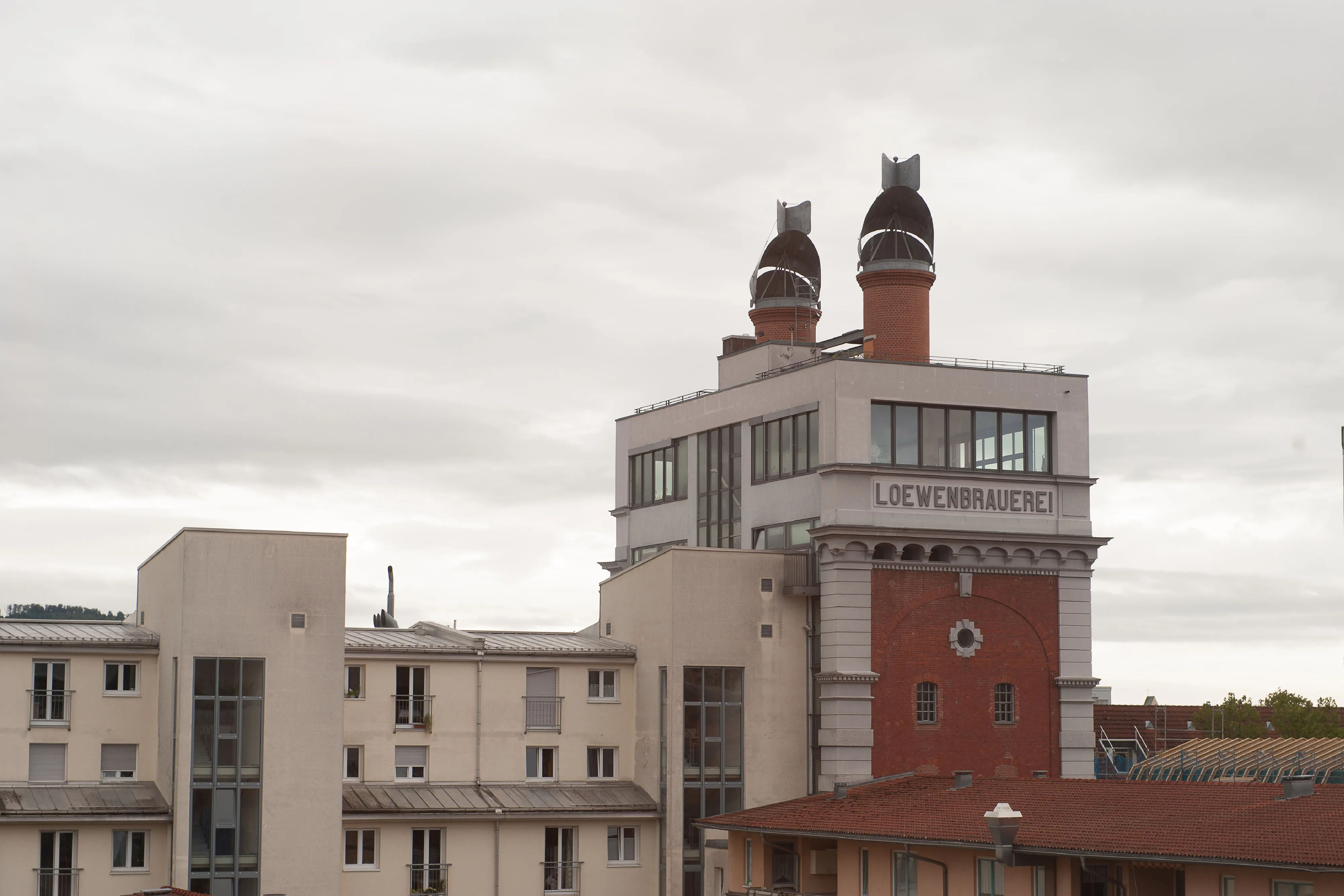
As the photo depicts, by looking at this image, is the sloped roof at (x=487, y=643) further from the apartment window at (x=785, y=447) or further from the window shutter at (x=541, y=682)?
the apartment window at (x=785, y=447)

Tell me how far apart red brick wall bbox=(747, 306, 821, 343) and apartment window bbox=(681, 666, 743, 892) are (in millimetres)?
24381

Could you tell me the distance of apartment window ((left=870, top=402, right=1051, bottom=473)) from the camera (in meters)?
64.8

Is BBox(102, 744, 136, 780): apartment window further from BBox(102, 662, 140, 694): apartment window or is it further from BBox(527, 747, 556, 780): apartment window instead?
BBox(527, 747, 556, 780): apartment window

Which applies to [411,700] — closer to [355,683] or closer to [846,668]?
[355,683]

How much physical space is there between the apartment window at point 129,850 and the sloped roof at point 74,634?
19.3 ft

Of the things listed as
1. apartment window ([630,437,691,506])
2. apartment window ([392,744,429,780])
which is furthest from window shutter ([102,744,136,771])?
apartment window ([630,437,691,506])

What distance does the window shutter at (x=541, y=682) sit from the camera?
61.6m

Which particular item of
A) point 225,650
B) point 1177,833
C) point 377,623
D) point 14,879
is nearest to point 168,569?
point 225,650

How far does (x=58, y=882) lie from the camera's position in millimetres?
53250

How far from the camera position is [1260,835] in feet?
136

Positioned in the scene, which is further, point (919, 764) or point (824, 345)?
point (824, 345)

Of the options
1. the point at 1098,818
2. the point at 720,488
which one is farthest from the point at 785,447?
the point at 1098,818

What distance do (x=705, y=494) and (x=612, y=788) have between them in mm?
15204

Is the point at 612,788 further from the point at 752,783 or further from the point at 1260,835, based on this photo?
the point at 1260,835
